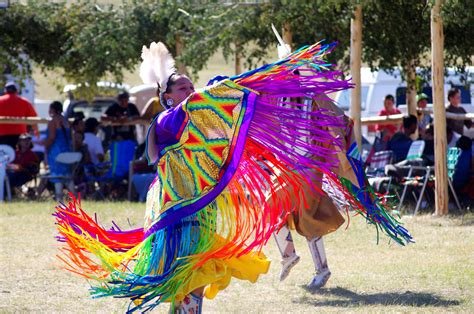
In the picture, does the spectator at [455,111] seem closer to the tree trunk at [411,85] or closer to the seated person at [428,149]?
the seated person at [428,149]

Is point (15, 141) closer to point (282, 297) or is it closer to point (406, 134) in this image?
point (406, 134)

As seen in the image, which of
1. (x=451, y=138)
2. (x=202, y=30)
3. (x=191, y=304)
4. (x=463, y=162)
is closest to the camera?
(x=191, y=304)

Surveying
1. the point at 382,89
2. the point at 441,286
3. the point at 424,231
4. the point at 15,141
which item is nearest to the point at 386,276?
the point at 441,286

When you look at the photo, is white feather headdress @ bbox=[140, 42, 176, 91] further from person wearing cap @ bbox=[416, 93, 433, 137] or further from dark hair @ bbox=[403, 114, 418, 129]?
person wearing cap @ bbox=[416, 93, 433, 137]

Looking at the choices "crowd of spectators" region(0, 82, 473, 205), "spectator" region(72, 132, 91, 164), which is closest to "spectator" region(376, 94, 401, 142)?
"crowd of spectators" region(0, 82, 473, 205)

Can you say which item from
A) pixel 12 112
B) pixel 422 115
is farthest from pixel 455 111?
pixel 12 112

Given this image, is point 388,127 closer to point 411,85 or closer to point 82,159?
point 411,85

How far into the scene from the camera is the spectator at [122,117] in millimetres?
16031

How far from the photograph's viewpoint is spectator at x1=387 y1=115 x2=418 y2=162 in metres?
13.5

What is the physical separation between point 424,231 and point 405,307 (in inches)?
162

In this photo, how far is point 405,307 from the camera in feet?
23.9

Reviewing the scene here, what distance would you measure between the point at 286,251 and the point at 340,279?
74cm

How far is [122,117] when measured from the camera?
52.6ft

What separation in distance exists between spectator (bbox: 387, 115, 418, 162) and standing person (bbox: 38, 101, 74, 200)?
450 cm
